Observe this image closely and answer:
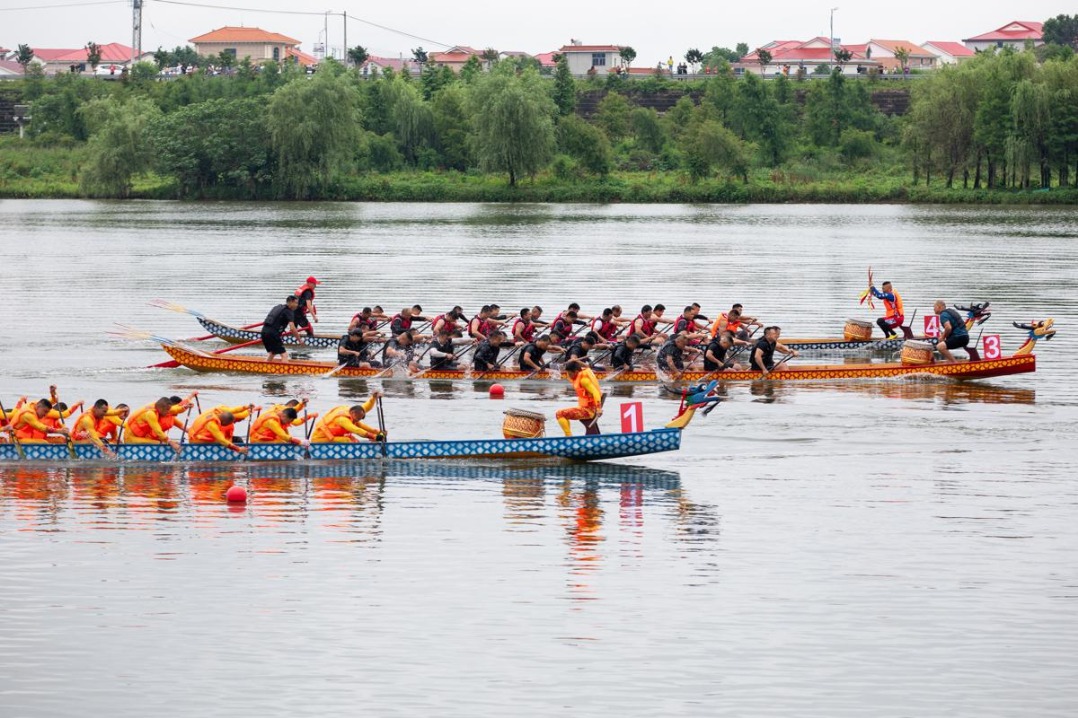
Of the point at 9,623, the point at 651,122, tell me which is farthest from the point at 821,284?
the point at 651,122

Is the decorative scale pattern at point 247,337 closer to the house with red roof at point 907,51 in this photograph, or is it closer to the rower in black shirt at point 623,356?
the rower in black shirt at point 623,356

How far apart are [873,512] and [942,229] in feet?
190

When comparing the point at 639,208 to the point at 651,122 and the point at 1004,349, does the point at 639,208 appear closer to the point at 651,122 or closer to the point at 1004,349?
the point at 651,122

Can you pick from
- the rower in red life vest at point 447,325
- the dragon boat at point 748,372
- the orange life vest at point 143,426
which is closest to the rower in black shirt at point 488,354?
the dragon boat at point 748,372

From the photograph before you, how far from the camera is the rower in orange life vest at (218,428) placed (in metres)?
21.9

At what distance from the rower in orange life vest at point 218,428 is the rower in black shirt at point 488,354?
8.23 m

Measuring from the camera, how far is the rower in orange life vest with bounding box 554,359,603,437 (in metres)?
22.6

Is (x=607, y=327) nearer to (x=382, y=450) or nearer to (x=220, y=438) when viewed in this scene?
(x=382, y=450)

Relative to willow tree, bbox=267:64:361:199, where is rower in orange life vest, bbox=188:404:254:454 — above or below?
below

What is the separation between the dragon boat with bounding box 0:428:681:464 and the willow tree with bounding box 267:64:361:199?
7054 cm

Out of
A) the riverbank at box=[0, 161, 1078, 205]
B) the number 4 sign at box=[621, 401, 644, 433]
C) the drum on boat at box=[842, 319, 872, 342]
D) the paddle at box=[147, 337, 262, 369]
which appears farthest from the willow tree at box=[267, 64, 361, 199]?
the number 4 sign at box=[621, 401, 644, 433]

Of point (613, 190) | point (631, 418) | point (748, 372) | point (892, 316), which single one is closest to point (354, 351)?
point (748, 372)

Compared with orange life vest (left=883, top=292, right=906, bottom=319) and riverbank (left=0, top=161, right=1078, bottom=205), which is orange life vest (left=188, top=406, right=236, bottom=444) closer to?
orange life vest (left=883, top=292, right=906, bottom=319)

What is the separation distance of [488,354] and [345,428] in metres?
7.94
